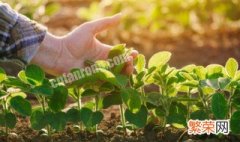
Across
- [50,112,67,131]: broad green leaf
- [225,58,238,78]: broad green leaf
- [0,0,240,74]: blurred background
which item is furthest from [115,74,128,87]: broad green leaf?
[0,0,240,74]: blurred background

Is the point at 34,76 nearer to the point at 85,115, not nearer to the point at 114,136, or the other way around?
the point at 85,115

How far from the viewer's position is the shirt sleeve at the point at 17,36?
90.8 inches

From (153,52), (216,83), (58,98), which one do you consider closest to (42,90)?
(58,98)

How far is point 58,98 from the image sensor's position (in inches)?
81.8

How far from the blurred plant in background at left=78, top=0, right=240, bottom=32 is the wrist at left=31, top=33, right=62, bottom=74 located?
4.77 feet

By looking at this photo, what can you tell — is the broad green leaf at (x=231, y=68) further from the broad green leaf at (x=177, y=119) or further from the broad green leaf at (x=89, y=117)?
the broad green leaf at (x=89, y=117)

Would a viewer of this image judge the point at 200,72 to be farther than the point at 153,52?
No

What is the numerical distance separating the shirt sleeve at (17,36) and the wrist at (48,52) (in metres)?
0.03

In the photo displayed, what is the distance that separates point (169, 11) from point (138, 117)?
5.91ft

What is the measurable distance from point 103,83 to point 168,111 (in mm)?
221

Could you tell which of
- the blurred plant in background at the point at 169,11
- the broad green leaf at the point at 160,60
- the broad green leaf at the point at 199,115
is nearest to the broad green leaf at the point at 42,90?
the broad green leaf at the point at 160,60

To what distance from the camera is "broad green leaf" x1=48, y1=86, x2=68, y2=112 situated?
2080 millimetres

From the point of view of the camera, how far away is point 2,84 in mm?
2109

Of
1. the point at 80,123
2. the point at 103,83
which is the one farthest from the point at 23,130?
the point at 103,83
